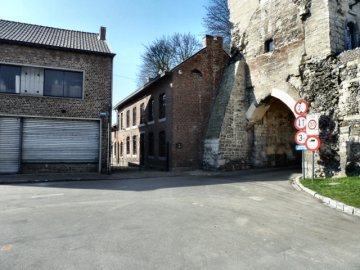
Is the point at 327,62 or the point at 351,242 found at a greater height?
the point at 327,62

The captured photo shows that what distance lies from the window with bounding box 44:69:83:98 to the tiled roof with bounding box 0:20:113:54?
135 cm

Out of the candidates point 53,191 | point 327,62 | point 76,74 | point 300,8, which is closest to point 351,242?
point 53,191

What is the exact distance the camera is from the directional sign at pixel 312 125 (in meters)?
11.3

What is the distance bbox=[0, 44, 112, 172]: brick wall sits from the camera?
15961 millimetres

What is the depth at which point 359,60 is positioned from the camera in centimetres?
1238

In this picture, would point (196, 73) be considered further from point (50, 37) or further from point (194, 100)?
point (50, 37)

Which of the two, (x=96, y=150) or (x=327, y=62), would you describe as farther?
(x=96, y=150)

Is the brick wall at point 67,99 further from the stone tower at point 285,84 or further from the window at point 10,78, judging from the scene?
the stone tower at point 285,84

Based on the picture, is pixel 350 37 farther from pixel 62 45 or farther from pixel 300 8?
pixel 62 45

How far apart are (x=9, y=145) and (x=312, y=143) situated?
13.8 meters

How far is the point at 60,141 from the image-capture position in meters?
16.5

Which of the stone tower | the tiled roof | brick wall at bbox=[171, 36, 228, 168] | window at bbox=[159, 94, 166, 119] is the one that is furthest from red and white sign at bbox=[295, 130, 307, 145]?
the tiled roof

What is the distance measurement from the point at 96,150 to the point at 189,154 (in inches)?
213

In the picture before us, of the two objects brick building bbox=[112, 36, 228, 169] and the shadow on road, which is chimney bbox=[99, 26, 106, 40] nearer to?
brick building bbox=[112, 36, 228, 169]
